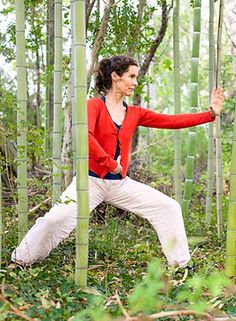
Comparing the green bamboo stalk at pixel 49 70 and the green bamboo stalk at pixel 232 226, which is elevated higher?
the green bamboo stalk at pixel 49 70

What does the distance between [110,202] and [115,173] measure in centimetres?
33

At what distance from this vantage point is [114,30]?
248 inches

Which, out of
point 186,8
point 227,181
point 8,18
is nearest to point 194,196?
point 227,181

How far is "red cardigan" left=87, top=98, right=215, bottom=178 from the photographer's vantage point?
4020mm

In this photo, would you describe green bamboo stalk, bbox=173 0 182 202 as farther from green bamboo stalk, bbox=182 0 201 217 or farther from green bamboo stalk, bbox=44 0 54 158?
green bamboo stalk, bbox=44 0 54 158

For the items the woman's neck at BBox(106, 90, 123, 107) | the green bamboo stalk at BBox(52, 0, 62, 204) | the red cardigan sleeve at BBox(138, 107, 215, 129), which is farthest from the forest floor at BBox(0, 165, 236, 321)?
the red cardigan sleeve at BBox(138, 107, 215, 129)

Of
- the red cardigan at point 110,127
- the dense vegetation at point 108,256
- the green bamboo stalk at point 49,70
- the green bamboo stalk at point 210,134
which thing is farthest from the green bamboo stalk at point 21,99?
the green bamboo stalk at point 210,134

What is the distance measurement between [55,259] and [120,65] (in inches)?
52.1

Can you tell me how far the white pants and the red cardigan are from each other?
4.2 inches

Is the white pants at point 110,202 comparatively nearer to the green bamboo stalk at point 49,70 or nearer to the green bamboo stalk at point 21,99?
the green bamboo stalk at point 21,99

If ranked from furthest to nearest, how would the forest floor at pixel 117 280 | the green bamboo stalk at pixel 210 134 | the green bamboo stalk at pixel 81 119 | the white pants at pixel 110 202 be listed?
1. the green bamboo stalk at pixel 210 134
2. the white pants at pixel 110 202
3. the green bamboo stalk at pixel 81 119
4. the forest floor at pixel 117 280

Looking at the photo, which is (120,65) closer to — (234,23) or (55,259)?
(55,259)

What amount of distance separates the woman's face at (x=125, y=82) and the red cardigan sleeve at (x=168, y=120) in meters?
0.18

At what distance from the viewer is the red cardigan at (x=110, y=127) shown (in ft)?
13.2
